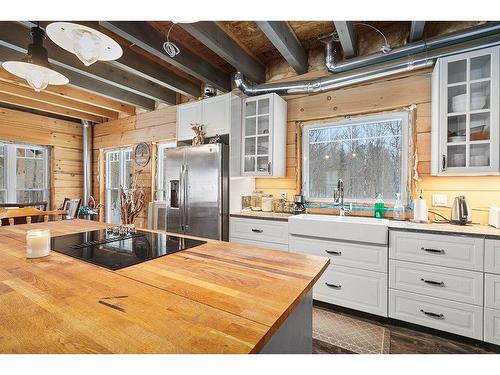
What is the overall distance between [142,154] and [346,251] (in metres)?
3.77

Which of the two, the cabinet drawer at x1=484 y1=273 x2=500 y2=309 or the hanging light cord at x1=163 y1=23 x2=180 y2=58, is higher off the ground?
the hanging light cord at x1=163 y1=23 x2=180 y2=58

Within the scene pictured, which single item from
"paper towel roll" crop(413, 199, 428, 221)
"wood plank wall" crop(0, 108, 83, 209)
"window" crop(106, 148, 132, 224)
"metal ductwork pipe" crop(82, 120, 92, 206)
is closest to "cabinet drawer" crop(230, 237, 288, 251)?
"paper towel roll" crop(413, 199, 428, 221)

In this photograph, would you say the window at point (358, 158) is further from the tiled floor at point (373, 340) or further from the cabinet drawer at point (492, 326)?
the tiled floor at point (373, 340)

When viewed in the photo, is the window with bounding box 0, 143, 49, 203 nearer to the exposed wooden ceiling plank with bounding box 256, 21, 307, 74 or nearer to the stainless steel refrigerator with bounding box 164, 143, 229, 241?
the stainless steel refrigerator with bounding box 164, 143, 229, 241

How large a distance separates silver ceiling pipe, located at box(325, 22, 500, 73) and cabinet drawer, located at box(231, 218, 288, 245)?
1735mm

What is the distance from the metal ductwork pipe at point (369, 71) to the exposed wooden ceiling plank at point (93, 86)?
1974mm

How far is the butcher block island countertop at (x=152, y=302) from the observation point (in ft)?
1.81

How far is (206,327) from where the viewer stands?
61 cm

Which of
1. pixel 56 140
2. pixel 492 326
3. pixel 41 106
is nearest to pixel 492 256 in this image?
pixel 492 326

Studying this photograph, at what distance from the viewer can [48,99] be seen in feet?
12.9

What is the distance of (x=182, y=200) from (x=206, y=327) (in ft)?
8.74

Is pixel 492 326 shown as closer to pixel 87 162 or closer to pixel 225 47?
pixel 225 47

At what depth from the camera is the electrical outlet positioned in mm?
2342

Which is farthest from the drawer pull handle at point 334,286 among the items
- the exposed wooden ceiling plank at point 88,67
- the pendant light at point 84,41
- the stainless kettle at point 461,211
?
the exposed wooden ceiling plank at point 88,67
